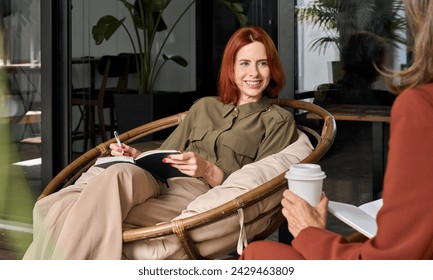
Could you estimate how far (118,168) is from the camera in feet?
7.72

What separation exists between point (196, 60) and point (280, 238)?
943 millimetres

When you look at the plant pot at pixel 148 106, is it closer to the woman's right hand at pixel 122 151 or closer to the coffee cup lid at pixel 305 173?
the woman's right hand at pixel 122 151

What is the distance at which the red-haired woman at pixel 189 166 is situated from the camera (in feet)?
7.48

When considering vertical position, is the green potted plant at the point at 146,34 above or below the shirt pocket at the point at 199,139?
above

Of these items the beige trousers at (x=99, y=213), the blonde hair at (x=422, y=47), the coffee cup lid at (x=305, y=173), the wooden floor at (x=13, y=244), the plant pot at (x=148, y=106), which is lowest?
the wooden floor at (x=13, y=244)

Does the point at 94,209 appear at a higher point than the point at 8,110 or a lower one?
lower

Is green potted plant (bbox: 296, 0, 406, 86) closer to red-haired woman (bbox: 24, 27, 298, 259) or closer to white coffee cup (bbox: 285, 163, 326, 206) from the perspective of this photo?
red-haired woman (bbox: 24, 27, 298, 259)

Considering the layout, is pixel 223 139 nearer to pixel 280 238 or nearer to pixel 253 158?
pixel 253 158

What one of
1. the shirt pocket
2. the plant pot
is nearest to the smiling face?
→ the shirt pocket

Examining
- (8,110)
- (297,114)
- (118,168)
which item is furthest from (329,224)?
(8,110)

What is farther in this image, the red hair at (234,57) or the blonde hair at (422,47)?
the red hair at (234,57)

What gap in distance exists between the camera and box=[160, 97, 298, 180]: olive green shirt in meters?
2.68

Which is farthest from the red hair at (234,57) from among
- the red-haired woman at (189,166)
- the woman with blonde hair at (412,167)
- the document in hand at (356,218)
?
the woman with blonde hair at (412,167)

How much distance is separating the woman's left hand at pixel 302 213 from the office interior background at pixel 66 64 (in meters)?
1.50
